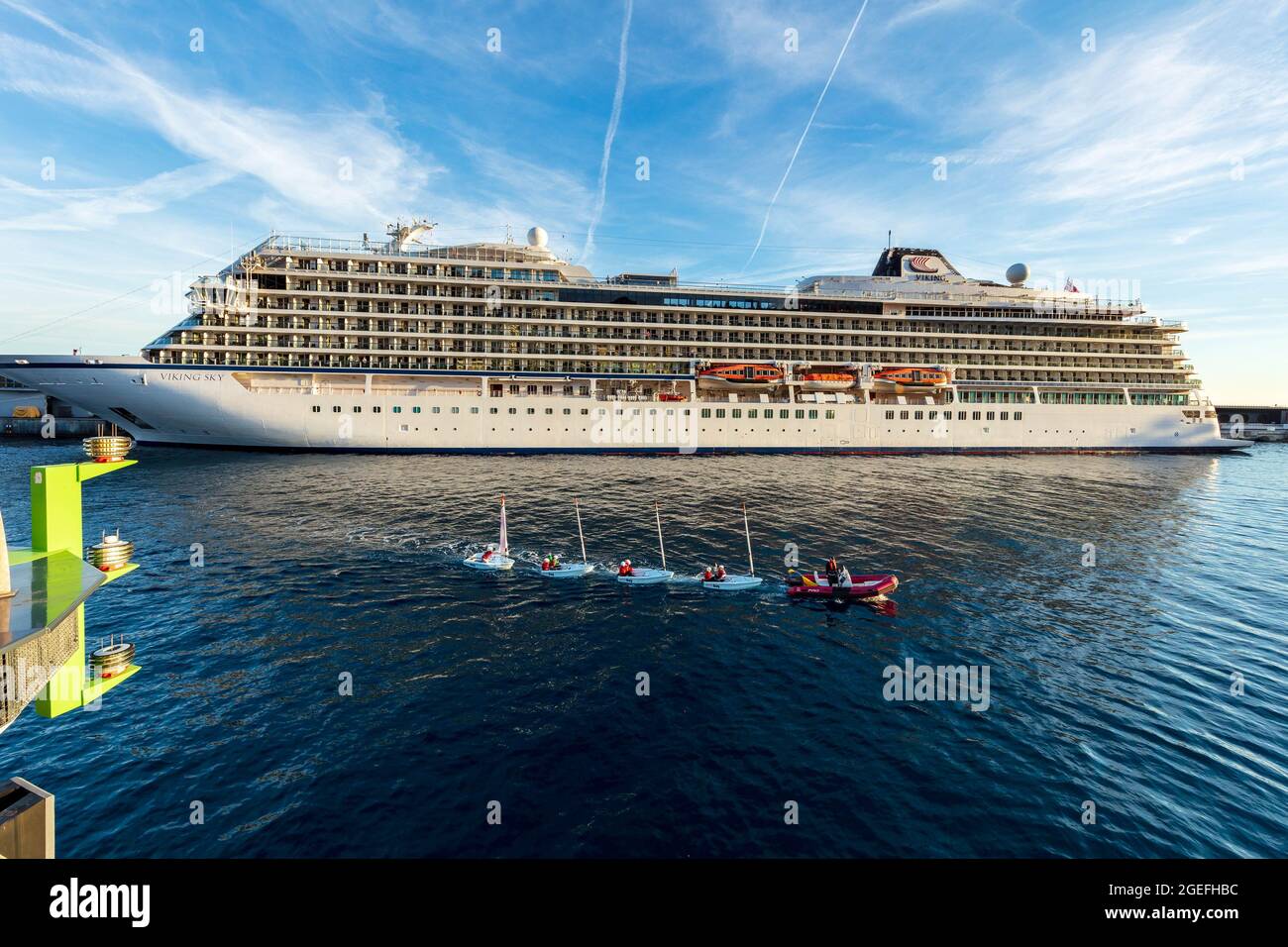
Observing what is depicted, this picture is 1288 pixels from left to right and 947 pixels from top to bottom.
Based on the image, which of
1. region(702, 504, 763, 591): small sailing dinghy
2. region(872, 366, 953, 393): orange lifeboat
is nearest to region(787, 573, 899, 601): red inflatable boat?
region(702, 504, 763, 591): small sailing dinghy

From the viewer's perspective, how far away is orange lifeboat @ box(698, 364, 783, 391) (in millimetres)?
70000

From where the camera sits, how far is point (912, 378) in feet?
242

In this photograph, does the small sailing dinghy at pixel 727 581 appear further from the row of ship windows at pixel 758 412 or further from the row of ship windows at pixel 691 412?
the row of ship windows at pixel 758 412

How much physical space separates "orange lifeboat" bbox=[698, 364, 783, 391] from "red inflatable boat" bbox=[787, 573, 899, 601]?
48784mm

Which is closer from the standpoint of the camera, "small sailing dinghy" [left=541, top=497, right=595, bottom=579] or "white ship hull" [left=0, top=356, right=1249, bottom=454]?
"small sailing dinghy" [left=541, top=497, right=595, bottom=579]

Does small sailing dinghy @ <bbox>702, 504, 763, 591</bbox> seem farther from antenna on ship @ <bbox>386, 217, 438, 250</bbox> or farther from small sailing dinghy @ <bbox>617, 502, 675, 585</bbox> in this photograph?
antenna on ship @ <bbox>386, 217, 438, 250</bbox>

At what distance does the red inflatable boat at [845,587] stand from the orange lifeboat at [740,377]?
48784 mm

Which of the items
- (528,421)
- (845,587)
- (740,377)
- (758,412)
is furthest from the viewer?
(740,377)

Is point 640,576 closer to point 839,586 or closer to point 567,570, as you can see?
point 567,570

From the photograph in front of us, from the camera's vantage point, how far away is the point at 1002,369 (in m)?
75.9

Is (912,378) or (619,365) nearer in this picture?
(619,365)

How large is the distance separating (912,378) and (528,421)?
51.4 meters

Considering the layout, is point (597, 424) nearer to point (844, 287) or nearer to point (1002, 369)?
point (844, 287)

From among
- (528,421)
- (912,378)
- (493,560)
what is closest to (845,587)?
(493,560)
